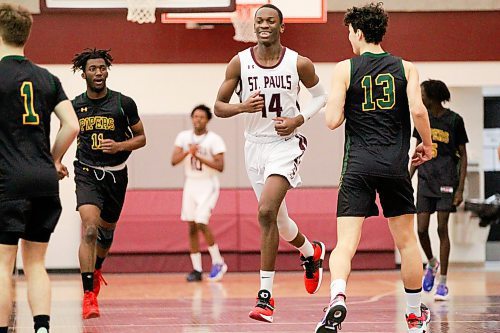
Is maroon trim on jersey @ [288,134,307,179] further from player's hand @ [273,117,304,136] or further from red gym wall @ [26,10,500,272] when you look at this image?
red gym wall @ [26,10,500,272]

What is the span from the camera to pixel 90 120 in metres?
9.54

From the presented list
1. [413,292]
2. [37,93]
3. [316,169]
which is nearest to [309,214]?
[316,169]

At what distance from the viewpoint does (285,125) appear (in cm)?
830

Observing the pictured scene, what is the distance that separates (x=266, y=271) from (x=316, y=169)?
8771 millimetres

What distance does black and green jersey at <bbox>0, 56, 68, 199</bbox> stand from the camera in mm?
6328

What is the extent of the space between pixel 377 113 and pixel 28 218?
245 centimetres

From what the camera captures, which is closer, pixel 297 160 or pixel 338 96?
pixel 338 96

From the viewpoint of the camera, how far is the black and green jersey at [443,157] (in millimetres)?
11695

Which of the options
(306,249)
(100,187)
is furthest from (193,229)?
(306,249)

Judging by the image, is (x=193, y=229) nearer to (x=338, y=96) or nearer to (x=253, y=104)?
(x=253, y=104)

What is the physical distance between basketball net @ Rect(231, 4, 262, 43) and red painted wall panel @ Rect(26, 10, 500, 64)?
1.55 meters

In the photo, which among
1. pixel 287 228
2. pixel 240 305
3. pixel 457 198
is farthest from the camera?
pixel 457 198

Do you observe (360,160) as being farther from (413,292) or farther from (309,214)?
(309,214)

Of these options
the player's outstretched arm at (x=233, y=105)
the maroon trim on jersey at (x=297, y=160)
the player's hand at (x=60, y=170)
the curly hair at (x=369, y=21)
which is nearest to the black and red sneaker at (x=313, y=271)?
the maroon trim on jersey at (x=297, y=160)
